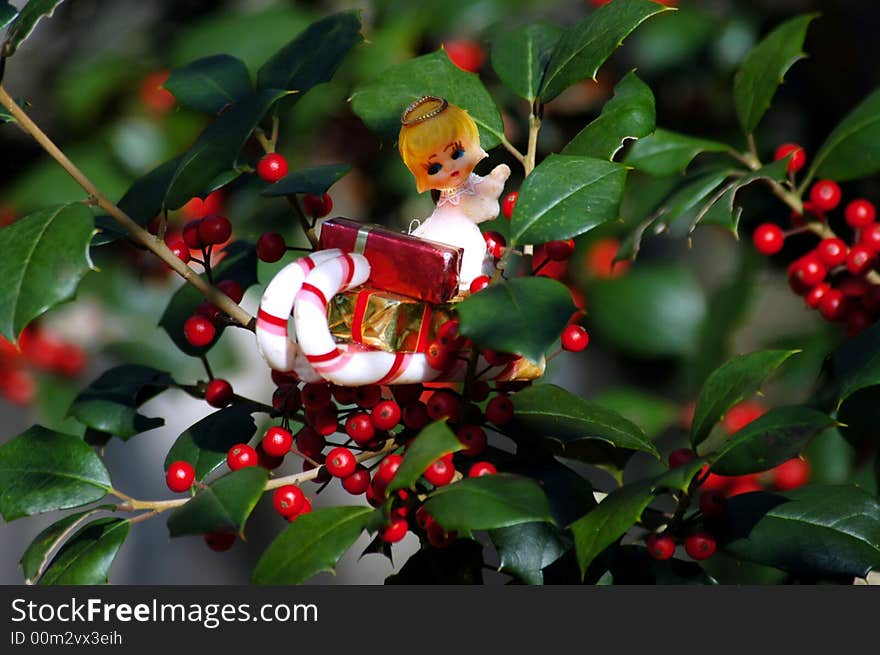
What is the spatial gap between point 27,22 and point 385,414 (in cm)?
35

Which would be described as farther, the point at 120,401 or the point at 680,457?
the point at 120,401

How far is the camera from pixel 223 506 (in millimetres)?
677

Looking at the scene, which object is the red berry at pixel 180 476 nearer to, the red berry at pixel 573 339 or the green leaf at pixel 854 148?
the red berry at pixel 573 339

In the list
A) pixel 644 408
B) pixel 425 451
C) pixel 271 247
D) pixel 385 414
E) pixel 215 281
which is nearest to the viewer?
pixel 425 451

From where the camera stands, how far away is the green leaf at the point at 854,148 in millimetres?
963

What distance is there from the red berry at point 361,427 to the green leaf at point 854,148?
0.50m

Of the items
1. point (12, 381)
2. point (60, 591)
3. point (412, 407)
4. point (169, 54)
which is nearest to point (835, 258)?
point (412, 407)

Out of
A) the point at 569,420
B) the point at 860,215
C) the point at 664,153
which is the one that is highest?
the point at 569,420

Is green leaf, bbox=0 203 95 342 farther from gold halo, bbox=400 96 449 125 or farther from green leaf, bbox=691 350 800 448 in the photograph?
green leaf, bbox=691 350 800 448

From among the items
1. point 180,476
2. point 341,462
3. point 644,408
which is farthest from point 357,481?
point 644,408

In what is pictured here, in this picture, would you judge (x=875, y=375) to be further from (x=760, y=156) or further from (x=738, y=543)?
(x=760, y=156)

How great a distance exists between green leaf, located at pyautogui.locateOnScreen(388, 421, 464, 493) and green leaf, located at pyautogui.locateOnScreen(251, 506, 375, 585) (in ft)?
0.22

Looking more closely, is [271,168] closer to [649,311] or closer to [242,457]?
[242,457]

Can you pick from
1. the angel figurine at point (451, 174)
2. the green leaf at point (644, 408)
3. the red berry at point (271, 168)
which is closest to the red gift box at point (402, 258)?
the angel figurine at point (451, 174)
